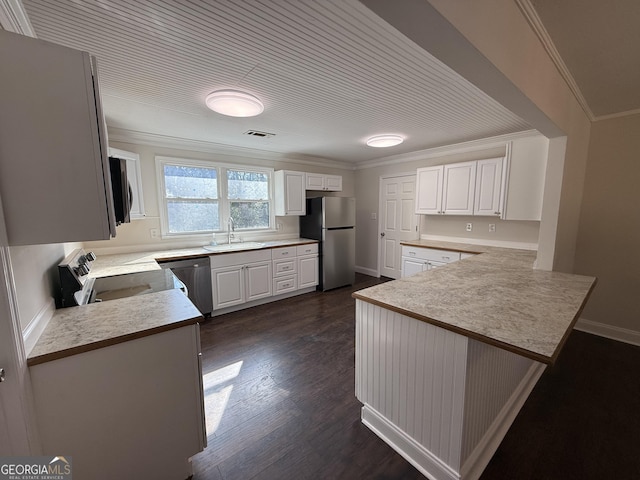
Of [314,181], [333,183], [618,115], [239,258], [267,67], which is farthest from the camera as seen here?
[333,183]

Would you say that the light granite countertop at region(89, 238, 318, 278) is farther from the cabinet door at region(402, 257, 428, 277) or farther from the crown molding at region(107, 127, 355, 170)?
the cabinet door at region(402, 257, 428, 277)

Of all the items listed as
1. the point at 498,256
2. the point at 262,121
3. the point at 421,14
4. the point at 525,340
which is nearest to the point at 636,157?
the point at 498,256

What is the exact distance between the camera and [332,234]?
4344mm

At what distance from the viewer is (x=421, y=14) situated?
83 centimetres

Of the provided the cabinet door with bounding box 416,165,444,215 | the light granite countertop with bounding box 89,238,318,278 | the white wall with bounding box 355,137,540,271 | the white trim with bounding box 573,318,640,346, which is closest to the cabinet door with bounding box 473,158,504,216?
the white wall with bounding box 355,137,540,271

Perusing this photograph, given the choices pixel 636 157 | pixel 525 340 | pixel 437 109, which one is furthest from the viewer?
pixel 636 157

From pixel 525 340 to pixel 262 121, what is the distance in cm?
279

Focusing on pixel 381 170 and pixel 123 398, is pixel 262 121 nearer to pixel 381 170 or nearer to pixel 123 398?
pixel 123 398

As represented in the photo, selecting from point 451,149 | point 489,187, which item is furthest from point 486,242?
point 451,149

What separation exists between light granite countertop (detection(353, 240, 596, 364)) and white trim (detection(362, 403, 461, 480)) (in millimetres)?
745

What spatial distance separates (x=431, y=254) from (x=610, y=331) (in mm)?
1985

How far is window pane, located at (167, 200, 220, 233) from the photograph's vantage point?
351 centimetres

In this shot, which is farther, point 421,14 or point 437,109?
point 437,109

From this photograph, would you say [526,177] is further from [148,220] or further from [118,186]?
[148,220]
